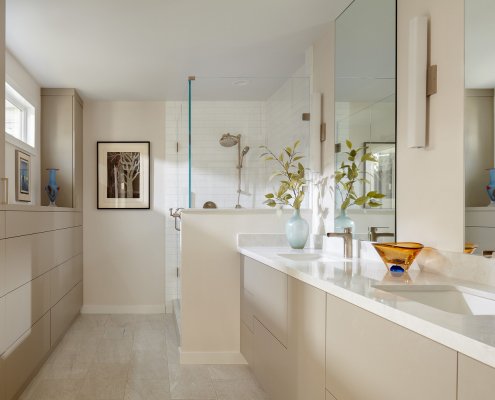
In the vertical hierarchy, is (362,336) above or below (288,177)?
below

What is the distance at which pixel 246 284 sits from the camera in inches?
144

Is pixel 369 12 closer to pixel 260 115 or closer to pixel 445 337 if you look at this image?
pixel 260 115

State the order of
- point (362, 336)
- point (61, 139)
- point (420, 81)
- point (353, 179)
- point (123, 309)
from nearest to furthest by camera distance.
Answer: point (362, 336)
point (420, 81)
point (353, 179)
point (61, 139)
point (123, 309)

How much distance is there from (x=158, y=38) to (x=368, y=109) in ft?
5.94

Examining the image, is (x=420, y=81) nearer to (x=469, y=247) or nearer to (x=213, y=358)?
(x=469, y=247)

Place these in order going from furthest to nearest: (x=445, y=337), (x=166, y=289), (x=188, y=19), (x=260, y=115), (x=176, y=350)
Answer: (x=166, y=289) → (x=176, y=350) → (x=260, y=115) → (x=188, y=19) → (x=445, y=337)

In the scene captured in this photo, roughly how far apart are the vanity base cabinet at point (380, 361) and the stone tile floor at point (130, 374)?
160 centimetres

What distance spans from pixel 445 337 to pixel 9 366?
279 cm

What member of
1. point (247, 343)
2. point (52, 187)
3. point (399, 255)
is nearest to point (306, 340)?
point (399, 255)

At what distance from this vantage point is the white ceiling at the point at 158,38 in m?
3.34

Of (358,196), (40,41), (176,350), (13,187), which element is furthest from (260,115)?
(13,187)

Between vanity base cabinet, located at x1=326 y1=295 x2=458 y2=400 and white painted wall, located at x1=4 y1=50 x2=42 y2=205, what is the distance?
11.7 feet

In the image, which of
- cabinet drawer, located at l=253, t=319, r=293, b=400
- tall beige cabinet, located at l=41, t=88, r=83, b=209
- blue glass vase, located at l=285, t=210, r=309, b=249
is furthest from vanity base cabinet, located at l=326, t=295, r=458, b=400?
tall beige cabinet, located at l=41, t=88, r=83, b=209

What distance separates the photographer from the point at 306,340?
222 cm
